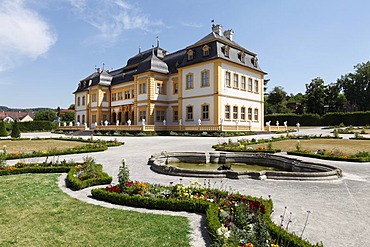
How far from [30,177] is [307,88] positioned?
61593mm

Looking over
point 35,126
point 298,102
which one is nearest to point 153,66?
A: point 35,126

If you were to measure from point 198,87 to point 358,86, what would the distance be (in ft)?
168

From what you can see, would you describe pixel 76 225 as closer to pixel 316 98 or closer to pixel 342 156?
pixel 342 156

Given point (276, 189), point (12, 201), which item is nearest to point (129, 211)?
point (12, 201)

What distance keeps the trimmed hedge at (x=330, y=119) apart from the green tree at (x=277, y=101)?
47.2 ft

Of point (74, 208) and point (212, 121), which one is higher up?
point (212, 121)

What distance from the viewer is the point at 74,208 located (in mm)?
5109

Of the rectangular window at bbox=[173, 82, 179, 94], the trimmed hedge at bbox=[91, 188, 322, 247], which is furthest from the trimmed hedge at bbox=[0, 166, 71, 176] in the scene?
the rectangular window at bbox=[173, 82, 179, 94]

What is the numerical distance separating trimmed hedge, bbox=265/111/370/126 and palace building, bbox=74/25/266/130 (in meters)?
17.4

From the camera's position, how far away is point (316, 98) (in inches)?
2223

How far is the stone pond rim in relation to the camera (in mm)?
7789

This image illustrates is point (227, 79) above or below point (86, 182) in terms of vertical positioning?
above

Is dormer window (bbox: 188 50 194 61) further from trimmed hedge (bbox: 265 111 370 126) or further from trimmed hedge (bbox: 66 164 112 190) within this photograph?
trimmed hedge (bbox: 265 111 370 126)

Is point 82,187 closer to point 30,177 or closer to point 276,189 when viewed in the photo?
point 30,177
